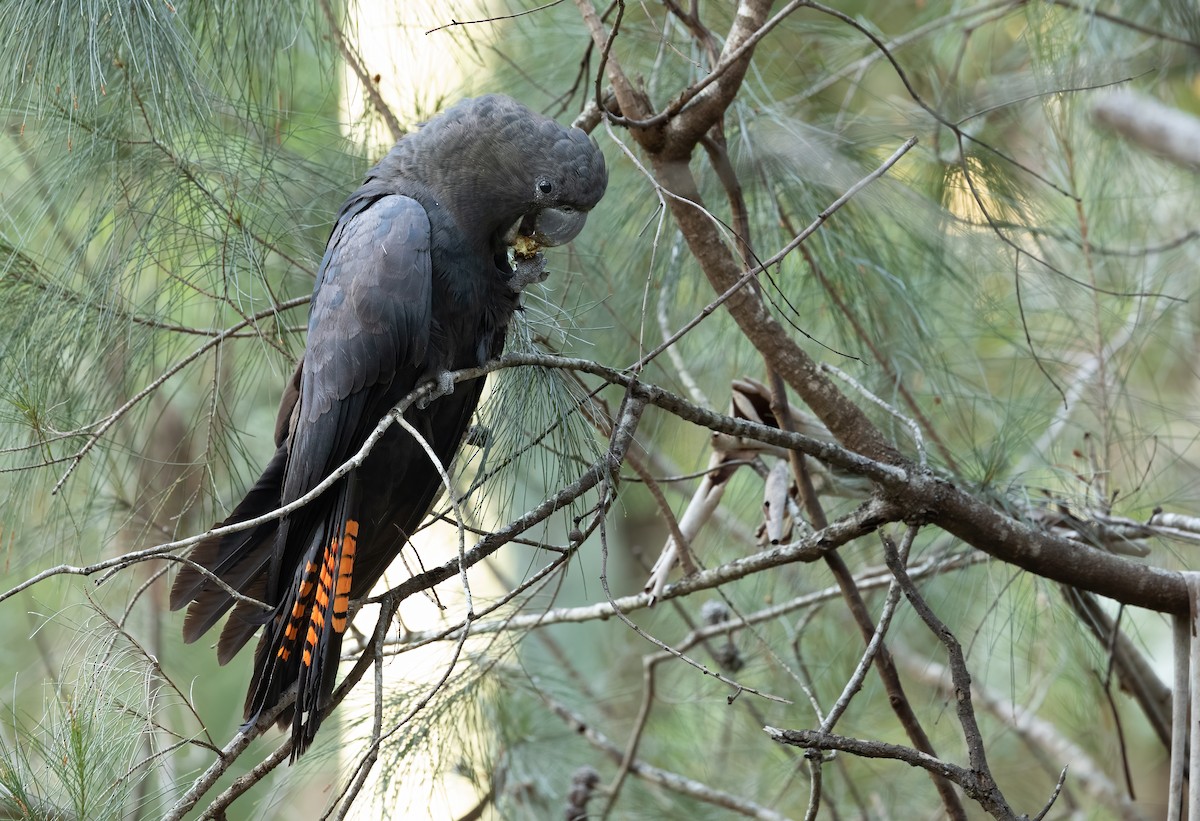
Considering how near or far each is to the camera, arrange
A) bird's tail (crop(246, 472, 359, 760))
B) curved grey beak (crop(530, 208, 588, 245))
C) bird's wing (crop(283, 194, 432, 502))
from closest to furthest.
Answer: bird's tail (crop(246, 472, 359, 760)) → bird's wing (crop(283, 194, 432, 502)) → curved grey beak (crop(530, 208, 588, 245))

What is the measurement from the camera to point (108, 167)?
1.92 metres

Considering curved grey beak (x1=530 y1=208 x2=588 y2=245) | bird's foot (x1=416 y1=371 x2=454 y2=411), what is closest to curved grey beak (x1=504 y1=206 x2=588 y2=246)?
curved grey beak (x1=530 y1=208 x2=588 y2=245)

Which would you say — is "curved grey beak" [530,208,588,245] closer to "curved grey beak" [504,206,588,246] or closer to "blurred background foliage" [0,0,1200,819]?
"curved grey beak" [504,206,588,246]

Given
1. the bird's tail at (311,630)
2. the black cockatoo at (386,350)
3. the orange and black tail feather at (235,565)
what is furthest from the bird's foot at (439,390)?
the orange and black tail feather at (235,565)

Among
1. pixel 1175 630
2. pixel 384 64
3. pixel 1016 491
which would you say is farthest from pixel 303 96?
pixel 1175 630

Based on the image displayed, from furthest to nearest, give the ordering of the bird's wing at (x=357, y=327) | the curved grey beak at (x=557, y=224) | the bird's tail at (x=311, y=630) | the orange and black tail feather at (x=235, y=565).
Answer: the curved grey beak at (x=557, y=224)
the bird's wing at (x=357, y=327)
the orange and black tail feather at (x=235, y=565)
the bird's tail at (x=311, y=630)

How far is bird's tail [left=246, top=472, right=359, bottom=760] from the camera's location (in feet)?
5.80

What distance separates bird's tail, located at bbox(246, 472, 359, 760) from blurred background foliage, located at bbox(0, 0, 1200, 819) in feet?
0.55

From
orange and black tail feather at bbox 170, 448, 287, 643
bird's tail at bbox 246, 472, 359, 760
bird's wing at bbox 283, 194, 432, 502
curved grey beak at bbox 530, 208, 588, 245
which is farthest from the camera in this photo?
curved grey beak at bbox 530, 208, 588, 245

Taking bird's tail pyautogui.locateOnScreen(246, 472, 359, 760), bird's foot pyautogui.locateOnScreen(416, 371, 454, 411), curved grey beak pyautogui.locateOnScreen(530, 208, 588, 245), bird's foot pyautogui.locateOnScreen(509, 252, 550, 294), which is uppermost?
curved grey beak pyautogui.locateOnScreen(530, 208, 588, 245)

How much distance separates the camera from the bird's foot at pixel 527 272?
86.4 inches

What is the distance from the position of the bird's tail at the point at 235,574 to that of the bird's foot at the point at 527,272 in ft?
2.00

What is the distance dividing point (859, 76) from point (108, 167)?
7.03 feet

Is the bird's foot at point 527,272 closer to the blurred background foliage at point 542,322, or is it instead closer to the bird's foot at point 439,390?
the blurred background foliage at point 542,322
